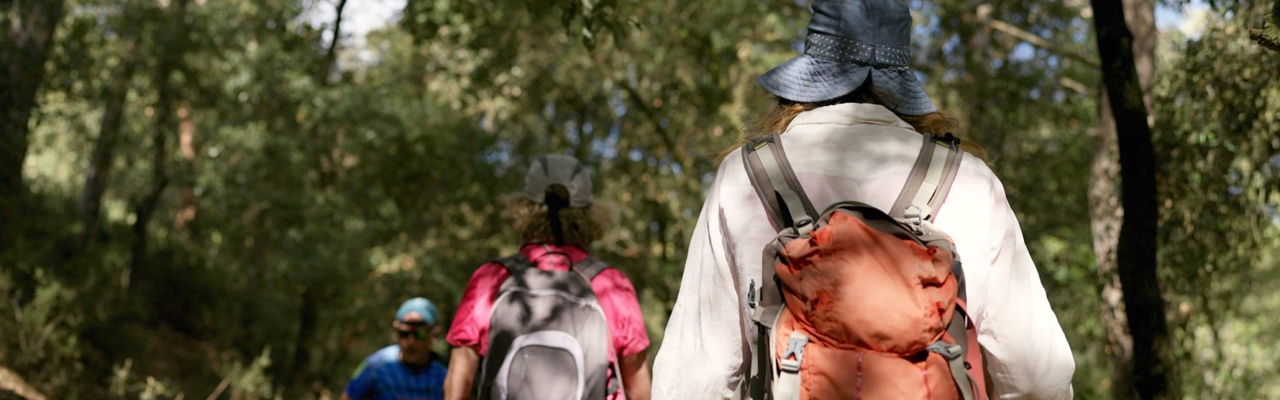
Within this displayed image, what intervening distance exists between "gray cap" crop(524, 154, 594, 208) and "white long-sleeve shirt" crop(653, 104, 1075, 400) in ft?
5.70

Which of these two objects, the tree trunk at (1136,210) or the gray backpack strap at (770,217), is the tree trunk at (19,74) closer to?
the tree trunk at (1136,210)

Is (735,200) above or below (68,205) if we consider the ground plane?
above

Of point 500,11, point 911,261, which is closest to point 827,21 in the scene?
point 911,261

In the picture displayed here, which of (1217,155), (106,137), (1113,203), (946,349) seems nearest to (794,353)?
(946,349)

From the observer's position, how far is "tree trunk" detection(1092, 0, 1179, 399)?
3.90 meters

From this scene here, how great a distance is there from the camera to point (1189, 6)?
528cm

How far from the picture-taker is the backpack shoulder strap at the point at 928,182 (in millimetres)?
1949

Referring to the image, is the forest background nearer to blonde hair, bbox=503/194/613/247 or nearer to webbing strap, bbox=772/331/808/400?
blonde hair, bbox=503/194/613/247

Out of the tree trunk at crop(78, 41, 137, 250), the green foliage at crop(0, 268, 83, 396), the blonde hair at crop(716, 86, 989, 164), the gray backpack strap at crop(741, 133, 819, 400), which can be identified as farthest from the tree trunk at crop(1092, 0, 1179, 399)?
the tree trunk at crop(78, 41, 137, 250)

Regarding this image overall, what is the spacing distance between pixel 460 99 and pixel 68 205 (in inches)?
356

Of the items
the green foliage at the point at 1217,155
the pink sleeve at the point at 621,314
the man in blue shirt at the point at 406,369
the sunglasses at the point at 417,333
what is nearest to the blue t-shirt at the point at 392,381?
the man in blue shirt at the point at 406,369

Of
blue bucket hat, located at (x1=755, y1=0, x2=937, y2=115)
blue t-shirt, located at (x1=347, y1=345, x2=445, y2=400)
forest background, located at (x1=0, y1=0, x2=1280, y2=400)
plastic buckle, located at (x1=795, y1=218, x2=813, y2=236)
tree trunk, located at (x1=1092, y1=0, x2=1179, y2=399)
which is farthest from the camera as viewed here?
forest background, located at (x1=0, y1=0, x2=1280, y2=400)

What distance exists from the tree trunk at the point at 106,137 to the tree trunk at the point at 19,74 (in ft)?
19.4

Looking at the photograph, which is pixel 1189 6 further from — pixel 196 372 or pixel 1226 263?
pixel 196 372
